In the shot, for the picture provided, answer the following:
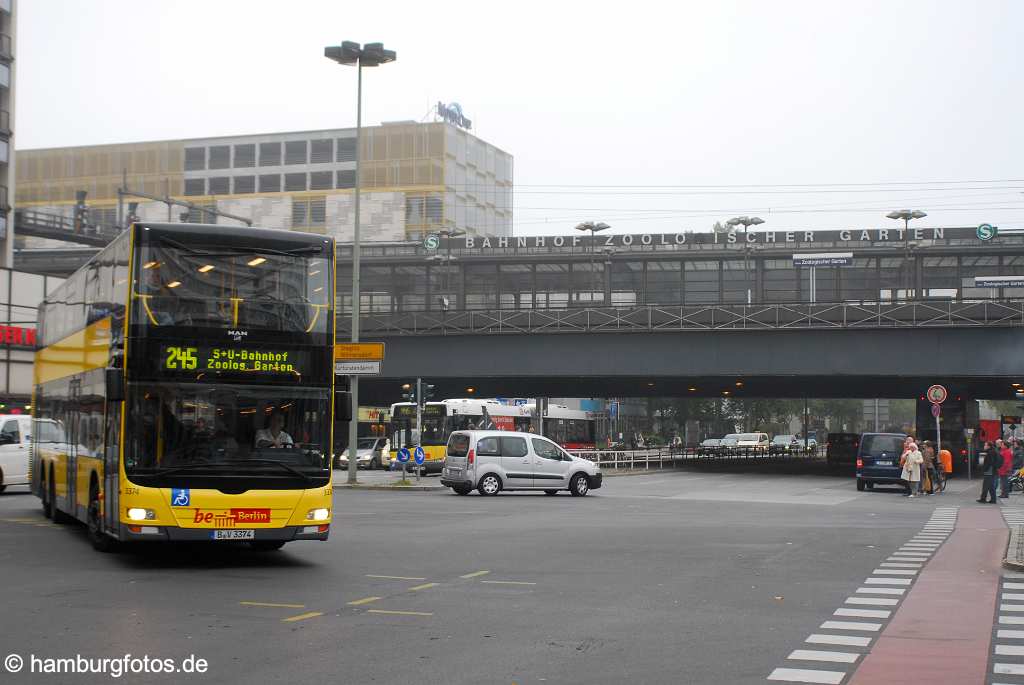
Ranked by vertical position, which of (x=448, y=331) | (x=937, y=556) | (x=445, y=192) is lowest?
(x=937, y=556)

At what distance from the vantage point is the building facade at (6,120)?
61.2 m

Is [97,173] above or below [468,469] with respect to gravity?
above

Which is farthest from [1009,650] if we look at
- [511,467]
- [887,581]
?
[511,467]

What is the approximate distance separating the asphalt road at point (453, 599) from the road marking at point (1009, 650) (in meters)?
1.60

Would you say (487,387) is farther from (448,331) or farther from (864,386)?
(864,386)

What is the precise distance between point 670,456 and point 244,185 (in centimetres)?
5136

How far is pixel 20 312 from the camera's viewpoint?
2072 inches

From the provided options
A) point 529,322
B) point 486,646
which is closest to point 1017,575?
point 486,646

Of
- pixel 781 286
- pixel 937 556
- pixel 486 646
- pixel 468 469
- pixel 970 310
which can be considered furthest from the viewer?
pixel 781 286

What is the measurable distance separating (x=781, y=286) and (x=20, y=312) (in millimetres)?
34591

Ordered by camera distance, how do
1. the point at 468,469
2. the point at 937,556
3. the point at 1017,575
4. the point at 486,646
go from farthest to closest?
the point at 468,469 → the point at 937,556 → the point at 1017,575 → the point at 486,646

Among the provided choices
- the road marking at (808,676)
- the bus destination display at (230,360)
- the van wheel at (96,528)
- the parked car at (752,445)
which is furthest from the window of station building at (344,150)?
the road marking at (808,676)

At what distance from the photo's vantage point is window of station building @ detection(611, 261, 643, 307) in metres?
61.8

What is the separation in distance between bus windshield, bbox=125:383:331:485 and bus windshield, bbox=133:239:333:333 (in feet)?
2.69
